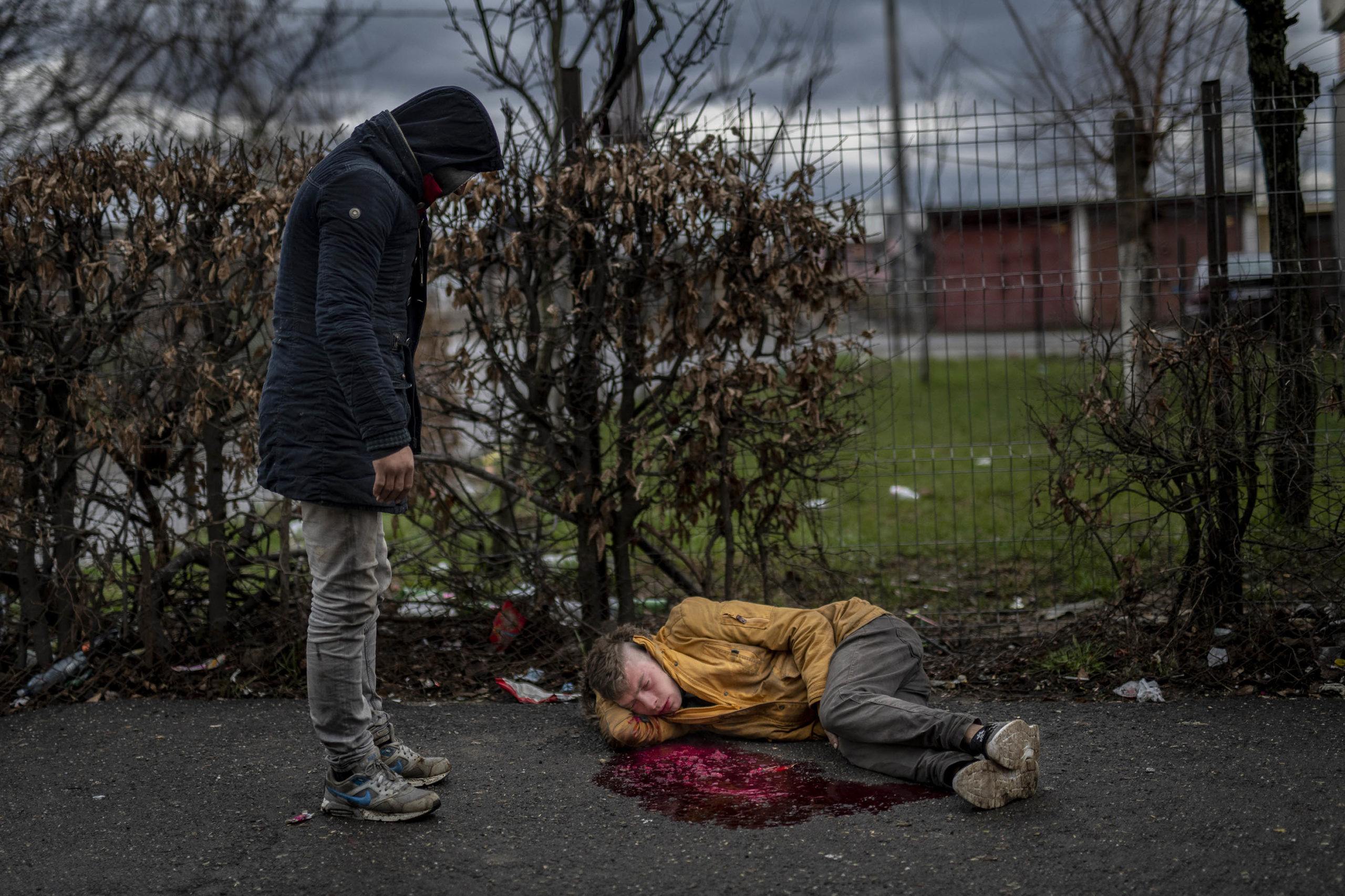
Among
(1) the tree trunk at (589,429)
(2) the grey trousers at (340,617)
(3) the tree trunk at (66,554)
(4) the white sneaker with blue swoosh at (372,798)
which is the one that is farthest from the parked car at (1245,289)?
(3) the tree trunk at (66,554)

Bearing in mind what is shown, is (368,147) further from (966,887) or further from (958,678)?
(958,678)

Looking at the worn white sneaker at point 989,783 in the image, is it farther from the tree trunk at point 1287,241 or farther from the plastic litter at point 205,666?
the plastic litter at point 205,666

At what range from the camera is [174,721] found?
447 centimetres

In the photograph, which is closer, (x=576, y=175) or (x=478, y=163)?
(x=478, y=163)

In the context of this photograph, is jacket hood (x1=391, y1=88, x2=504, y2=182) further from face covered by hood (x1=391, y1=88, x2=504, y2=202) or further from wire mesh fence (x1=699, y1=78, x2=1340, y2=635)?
wire mesh fence (x1=699, y1=78, x2=1340, y2=635)

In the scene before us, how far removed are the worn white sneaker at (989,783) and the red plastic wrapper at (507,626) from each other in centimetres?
252

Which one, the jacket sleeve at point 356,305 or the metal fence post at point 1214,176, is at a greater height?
the metal fence post at point 1214,176

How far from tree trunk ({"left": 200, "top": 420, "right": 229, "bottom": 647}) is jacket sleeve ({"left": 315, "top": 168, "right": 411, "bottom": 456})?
2309 mm

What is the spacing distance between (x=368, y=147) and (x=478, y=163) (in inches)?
13.1

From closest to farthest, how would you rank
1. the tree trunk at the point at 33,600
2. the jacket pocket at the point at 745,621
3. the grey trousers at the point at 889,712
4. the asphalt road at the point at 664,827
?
the asphalt road at the point at 664,827 → the grey trousers at the point at 889,712 → the jacket pocket at the point at 745,621 → the tree trunk at the point at 33,600

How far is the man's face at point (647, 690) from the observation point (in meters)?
3.87

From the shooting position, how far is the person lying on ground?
3.60 metres

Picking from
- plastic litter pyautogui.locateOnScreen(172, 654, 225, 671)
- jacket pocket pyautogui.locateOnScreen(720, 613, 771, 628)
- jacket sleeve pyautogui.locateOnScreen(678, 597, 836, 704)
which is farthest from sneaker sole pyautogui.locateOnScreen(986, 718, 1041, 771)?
plastic litter pyautogui.locateOnScreen(172, 654, 225, 671)

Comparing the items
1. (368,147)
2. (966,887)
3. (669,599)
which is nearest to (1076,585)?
(669,599)
